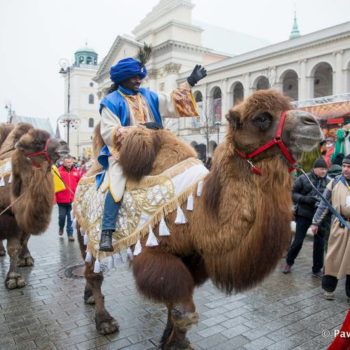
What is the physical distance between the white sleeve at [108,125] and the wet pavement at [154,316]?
Result: 2208 mm

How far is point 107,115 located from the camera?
145 inches

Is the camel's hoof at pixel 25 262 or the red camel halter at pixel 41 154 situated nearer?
the red camel halter at pixel 41 154

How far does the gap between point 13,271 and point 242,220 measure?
4.59m

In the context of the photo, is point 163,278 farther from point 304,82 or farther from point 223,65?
point 223,65

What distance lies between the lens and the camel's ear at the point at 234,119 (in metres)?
2.65

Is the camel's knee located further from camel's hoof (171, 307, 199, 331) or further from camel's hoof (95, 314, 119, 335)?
camel's hoof (95, 314, 119, 335)

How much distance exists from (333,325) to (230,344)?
150 centimetres

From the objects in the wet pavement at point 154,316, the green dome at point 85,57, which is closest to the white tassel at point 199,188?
the wet pavement at point 154,316

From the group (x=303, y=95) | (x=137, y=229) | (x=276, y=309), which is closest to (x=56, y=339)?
(x=137, y=229)

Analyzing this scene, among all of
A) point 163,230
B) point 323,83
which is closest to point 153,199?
point 163,230

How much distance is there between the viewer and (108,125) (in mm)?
3633

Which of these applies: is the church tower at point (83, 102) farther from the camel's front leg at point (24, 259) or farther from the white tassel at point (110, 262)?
the white tassel at point (110, 262)

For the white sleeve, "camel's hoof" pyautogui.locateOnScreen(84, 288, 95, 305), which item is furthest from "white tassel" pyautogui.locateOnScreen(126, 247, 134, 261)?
"camel's hoof" pyautogui.locateOnScreen(84, 288, 95, 305)

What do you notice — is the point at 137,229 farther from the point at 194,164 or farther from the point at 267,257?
the point at 267,257
